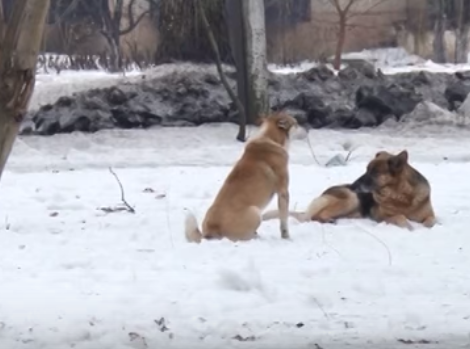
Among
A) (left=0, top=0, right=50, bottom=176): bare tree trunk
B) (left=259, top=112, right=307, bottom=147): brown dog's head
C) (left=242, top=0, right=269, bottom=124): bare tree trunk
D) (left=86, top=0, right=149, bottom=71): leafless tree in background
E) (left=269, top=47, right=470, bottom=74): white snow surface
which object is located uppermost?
(left=0, top=0, right=50, bottom=176): bare tree trunk

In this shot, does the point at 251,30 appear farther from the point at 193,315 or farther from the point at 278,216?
the point at 193,315

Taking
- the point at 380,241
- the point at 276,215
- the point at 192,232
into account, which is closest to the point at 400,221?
the point at 380,241

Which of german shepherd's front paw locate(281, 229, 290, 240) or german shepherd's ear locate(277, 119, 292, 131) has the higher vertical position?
german shepherd's ear locate(277, 119, 292, 131)

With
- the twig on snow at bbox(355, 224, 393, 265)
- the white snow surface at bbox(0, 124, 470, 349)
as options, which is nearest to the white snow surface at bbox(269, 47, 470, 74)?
the white snow surface at bbox(0, 124, 470, 349)

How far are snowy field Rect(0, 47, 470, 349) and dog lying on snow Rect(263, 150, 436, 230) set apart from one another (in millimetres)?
157

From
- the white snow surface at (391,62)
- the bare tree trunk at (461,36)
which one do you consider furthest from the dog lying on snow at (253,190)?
the bare tree trunk at (461,36)

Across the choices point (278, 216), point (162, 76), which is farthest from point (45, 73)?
point (278, 216)

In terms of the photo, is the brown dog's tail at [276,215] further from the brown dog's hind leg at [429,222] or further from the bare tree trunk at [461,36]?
the bare tree trunk at [461,36]

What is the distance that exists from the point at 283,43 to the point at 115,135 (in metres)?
17.8

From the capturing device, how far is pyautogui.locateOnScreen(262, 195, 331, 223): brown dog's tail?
35.0 feet

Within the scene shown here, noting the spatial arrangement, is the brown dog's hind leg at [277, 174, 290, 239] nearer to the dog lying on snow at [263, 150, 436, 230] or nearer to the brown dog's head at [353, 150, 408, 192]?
the dog lying on snow at [263, 150, 436, 230]

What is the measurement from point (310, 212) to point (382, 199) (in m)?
0.65

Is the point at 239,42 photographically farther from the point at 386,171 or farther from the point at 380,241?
the point at 380,241

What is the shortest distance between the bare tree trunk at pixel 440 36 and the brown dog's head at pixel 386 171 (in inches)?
1079
